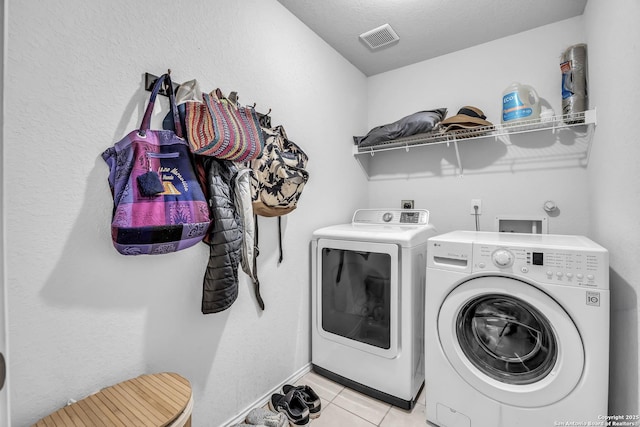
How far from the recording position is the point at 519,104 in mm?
1857

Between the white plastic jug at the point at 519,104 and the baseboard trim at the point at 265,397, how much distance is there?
219 cm

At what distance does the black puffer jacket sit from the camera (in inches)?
46.1

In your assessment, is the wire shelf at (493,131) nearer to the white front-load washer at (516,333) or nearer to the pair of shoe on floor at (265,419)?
the white front-load washer at (516,333)

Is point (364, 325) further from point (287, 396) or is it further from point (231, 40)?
point (231, 40)

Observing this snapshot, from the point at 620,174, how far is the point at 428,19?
1.45m

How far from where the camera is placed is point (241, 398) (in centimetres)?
151

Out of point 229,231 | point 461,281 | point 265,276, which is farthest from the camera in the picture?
point 265,276

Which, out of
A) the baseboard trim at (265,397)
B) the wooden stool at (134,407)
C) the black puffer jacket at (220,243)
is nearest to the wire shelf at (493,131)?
the black puffer jacket at (220,243)

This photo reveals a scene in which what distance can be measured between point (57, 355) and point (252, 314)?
82 cm

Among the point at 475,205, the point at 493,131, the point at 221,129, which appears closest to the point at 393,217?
the point at 475,205

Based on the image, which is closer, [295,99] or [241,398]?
[241,398]

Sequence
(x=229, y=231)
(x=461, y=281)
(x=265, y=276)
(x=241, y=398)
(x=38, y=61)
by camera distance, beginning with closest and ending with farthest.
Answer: (x=38, y=61), (x=229, y=231), (x=461, y=281), (x=241, y=398), (x=265, y=276)

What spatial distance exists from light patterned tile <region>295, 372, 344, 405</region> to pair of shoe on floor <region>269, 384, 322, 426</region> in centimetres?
12

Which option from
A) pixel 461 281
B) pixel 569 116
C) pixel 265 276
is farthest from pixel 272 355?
pixel 569 116
